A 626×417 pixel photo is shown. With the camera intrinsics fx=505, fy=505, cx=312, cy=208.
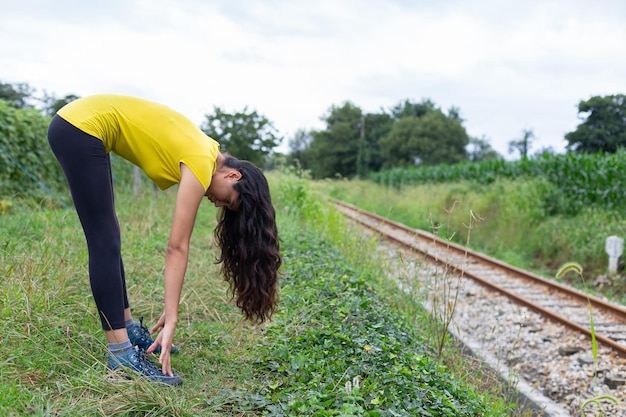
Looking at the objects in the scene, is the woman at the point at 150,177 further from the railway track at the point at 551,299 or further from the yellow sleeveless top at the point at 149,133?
the railway track at the point at 551,299

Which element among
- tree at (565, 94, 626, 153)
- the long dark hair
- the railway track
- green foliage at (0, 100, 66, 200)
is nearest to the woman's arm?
the long dark hair

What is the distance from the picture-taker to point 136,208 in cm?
750

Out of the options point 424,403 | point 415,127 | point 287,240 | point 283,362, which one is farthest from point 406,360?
point 415,127

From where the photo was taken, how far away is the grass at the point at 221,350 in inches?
91.9

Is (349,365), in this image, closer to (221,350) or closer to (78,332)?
(221,350)

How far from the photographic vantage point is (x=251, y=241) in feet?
9.02

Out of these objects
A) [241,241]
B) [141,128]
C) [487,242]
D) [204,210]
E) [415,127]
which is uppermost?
[415,127]

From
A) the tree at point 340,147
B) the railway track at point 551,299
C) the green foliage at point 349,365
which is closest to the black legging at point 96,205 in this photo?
the green foliage at point 349,365

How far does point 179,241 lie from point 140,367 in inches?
27.6

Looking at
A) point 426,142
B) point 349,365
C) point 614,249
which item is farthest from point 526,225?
point 426,142

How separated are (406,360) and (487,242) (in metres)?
10.1

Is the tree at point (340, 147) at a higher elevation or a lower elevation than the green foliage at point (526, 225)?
higher

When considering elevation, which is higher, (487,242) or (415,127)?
(415,127)

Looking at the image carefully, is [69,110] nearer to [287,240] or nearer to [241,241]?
[241,241]
